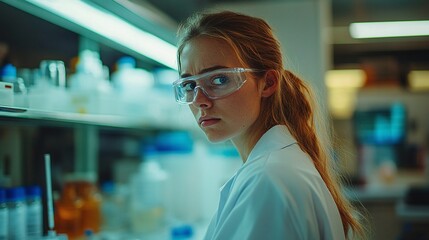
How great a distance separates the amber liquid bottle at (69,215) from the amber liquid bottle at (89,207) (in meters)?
0.04

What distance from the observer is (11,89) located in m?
1.38

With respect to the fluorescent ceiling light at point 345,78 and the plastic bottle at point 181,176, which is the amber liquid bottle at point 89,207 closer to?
the plastic bottle at point 181,176

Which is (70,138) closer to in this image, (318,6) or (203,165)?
(203,165)

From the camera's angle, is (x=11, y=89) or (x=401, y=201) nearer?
(x=11, y=89)

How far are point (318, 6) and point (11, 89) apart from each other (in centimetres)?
228

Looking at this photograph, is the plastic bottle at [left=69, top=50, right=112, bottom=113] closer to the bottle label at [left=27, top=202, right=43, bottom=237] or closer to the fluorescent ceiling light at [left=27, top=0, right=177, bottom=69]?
the fluorescent ceiling light at [left=27, top=0, right=177, bottom=69]

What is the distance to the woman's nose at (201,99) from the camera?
1.41 metres

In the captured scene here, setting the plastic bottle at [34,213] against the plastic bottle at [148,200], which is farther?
the plastic bottle at [148,200]

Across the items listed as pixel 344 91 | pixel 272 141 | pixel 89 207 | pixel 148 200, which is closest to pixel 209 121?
pixel 272 141

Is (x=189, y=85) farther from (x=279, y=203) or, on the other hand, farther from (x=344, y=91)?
(x=344, y=91)

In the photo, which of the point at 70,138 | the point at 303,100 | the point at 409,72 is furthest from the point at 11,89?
the point at 409,72

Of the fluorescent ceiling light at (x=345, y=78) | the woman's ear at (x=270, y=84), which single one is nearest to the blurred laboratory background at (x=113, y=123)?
the woman's ear at (x=270, y=84)

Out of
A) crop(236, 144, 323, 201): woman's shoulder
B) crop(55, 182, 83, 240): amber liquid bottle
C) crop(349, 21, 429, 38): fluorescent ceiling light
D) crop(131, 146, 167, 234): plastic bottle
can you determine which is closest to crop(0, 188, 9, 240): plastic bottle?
crop(55, 182, 83, 240): amber liquid bottle

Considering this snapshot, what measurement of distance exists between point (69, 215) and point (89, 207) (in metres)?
0.16
